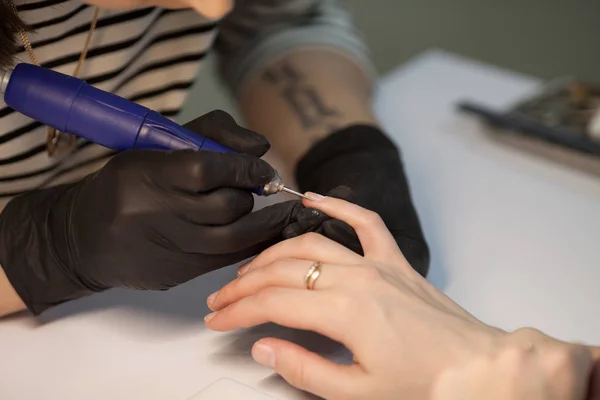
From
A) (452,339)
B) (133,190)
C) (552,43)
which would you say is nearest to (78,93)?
(133,190)

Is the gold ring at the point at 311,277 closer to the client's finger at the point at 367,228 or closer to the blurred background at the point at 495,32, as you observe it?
the client's finger at the point at 367,228

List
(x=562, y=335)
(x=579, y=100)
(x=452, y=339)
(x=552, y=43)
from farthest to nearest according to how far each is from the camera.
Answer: (x=552, y=43) < (x=579, y=100) < (x=562, y=335) < (x=452, y=339)

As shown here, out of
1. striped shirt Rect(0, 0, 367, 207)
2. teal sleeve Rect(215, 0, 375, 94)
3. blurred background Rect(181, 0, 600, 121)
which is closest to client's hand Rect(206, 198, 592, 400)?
striped shirt Rect(0, 0, 367, 207)

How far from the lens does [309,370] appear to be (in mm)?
511

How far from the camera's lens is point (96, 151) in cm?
72

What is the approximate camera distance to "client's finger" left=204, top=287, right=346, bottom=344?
1.67ft

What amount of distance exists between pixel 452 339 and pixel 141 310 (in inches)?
11.3

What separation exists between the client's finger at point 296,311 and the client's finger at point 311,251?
0.11ft

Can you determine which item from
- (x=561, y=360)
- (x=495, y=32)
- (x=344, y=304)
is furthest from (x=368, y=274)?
(x=495, y=32)

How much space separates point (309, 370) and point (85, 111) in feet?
0.85

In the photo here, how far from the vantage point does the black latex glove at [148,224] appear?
1.75ft

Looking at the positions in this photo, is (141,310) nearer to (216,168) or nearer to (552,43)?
(216,168)

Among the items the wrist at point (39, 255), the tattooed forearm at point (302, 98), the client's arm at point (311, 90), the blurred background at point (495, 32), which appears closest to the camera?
the wrist at point (39, 255)

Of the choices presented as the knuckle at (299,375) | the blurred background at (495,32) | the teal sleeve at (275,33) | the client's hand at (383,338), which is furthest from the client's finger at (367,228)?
the blurred background at (495,32)
